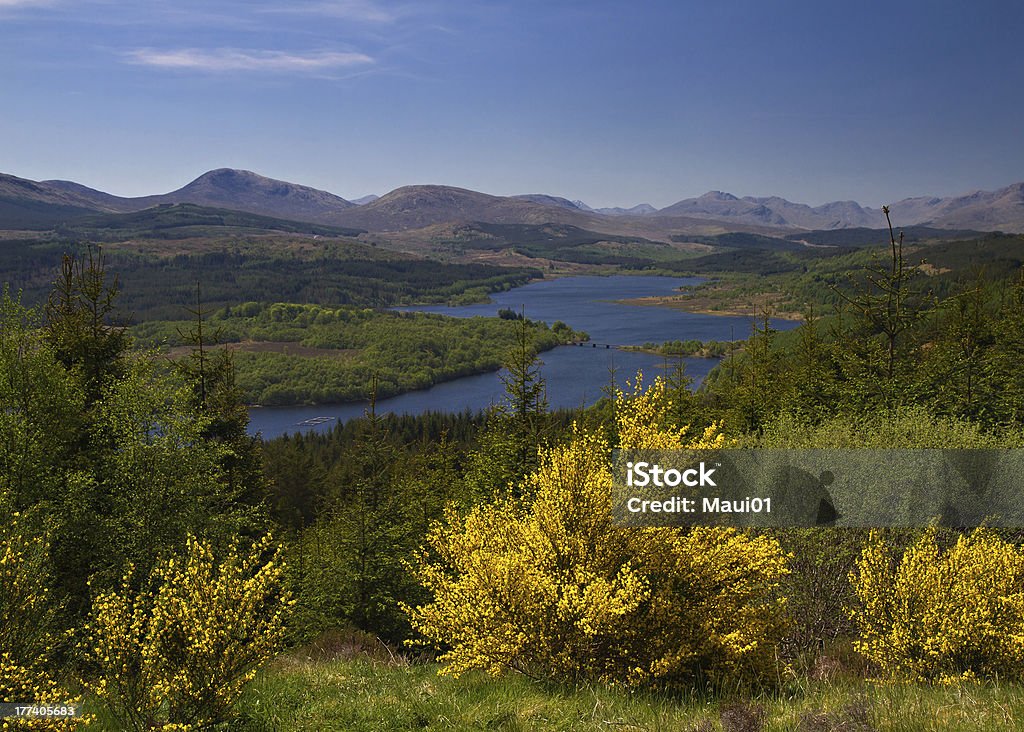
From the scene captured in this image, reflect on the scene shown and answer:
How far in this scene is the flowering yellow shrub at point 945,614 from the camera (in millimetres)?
12336

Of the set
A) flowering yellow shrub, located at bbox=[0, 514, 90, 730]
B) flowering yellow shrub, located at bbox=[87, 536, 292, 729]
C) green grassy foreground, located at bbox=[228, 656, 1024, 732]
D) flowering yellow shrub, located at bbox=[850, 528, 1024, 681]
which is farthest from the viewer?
flowering yellow shrub, located at bbox=[850, 528, 1024, 681]

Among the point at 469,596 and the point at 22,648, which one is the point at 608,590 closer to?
the point at 469,596

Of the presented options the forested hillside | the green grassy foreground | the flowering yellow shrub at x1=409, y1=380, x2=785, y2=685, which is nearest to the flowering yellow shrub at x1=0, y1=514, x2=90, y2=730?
the forested hillside

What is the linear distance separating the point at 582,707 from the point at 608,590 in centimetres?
176

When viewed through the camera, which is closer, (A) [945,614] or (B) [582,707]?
(B) [582,707]

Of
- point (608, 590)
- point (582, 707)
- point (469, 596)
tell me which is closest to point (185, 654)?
point (469, 596)

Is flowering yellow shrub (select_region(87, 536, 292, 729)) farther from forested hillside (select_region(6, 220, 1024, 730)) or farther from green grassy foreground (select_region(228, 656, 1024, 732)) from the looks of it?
green grassy foreground (select_region(228, 656, 1024, 732))

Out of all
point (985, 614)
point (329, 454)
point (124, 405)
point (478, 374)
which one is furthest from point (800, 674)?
point (478, 374)

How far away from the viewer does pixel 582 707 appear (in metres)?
9.52

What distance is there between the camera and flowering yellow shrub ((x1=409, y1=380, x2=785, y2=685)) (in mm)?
11055

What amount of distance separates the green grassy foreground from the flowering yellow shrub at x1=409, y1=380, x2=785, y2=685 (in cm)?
74

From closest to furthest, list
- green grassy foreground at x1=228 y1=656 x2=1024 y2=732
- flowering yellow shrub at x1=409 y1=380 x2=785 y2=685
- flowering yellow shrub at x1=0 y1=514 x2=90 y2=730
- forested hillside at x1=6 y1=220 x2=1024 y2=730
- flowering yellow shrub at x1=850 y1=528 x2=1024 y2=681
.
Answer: flowering yellow shrub at x1=0 y1=514 x2=90 y2=730 → green grassy foreground at x1=228 y1=656 x2=1024 y2=732 → forested hillside at x1=6 y1=220 x2=1024 y2=730 → flowering yellow shrub at x1=409 y1=380 x2=785 y2=685 → flowering yellow shrub at x1=850 y1=528 x2=1024 y2=681

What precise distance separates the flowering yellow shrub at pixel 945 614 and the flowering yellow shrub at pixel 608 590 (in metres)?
2.92

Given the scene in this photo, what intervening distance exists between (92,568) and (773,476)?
843 inches
